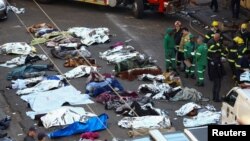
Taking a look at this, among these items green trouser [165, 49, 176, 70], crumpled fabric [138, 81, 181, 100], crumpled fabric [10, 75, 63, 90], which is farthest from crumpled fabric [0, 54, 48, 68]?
green trouser [165, 49, 176, 70]

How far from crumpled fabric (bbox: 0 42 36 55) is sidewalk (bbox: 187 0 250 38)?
7522 millimetres

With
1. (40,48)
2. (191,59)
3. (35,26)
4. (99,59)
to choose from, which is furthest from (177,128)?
(35,26)

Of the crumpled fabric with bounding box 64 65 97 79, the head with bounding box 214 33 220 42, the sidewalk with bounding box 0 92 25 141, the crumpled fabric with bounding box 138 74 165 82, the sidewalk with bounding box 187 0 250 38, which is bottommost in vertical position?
the sidewalk with bounding box 0 92 25 141

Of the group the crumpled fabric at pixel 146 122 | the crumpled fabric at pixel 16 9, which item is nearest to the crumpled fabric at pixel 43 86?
the crumpled fabric at pixel 146 122

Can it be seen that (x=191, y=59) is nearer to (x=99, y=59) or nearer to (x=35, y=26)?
(x=99, y=59)

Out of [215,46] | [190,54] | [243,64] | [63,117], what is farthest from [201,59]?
[63,117]

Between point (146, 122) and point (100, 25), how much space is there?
31.3 ft

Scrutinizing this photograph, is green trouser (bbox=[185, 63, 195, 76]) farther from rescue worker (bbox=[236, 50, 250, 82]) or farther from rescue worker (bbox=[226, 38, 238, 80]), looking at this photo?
rescue worker (bbox=[236, 50, 250, 82])

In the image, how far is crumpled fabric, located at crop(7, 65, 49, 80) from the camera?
18.6 m

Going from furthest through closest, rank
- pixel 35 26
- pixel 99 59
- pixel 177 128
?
pixel 35 26 → pixel 99 59 → pixel 177 128

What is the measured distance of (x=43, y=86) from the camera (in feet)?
58.0

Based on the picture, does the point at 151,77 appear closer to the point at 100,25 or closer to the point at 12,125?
the point at 12,125

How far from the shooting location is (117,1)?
25.1 meters

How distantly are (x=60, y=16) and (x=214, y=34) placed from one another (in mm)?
8469
